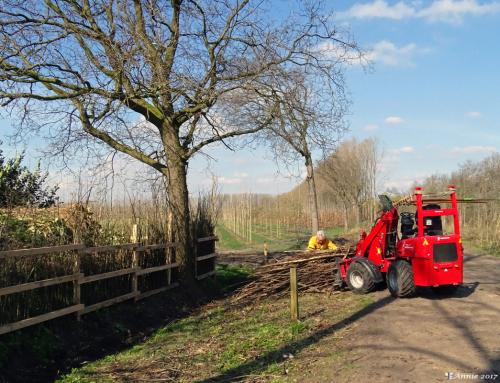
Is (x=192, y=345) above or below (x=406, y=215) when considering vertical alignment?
below

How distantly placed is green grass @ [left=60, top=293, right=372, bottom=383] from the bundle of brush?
1.77m

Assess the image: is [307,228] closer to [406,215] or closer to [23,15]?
[406,215]

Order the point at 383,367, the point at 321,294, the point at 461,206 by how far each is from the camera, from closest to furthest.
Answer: the point at 383,367
the point at 321,294
the point at 461,206

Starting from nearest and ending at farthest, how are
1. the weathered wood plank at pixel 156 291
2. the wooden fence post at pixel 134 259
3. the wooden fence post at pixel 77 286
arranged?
the wooden fence post at pixel 77 286, the wooden fence post at pixel 134 259, the weathered wood plank at pixel 156 291

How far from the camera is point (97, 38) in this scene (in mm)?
10445

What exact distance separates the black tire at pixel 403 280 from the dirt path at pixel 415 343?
0.18 metres

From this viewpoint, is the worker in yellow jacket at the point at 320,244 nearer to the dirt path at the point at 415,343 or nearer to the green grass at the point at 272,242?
the dirt path at the point at 415,343

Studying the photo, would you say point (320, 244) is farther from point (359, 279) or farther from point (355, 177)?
point (355, 177)

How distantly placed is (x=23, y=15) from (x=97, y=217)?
4307mm

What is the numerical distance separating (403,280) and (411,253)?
57 centimetres

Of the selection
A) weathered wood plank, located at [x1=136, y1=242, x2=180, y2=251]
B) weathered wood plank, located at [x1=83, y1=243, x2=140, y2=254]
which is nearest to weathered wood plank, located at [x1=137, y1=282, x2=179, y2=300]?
weathered wood plank, located at [x1=136, y1=242, x2=180, y2=251]

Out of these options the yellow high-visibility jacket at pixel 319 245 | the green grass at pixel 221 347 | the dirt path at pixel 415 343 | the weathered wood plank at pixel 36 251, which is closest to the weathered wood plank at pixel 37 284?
the weathered wood plank at pixel 36 251

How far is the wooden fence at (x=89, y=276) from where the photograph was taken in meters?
7.57

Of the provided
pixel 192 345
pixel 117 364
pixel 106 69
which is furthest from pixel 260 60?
pixel 117 364
